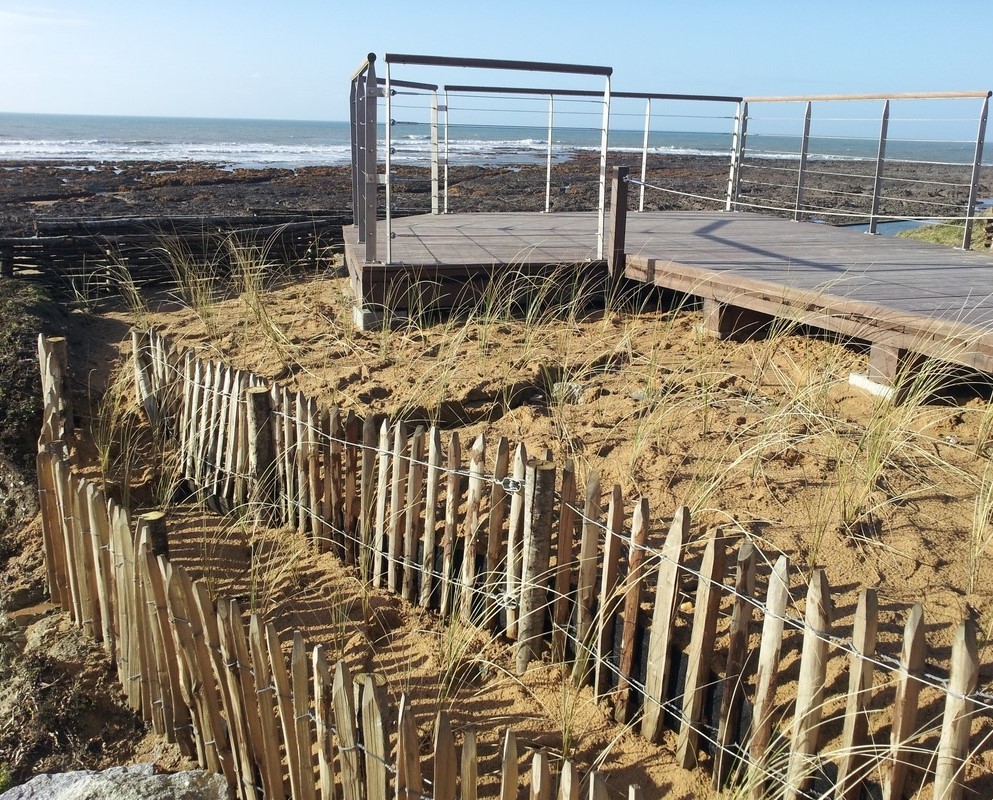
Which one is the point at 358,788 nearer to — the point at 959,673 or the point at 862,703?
the point at 862,703

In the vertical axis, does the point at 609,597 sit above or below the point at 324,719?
above

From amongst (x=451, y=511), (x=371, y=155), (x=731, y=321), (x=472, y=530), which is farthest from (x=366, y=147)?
(x=472, y=530)

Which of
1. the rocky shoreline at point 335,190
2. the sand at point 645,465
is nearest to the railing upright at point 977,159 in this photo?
the sand at point 645,465

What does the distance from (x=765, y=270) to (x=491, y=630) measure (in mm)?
3717

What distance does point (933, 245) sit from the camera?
7.18 metres

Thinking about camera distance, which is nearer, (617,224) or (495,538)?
(495,538)

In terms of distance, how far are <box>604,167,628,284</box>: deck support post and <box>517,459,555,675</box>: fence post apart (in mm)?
3612

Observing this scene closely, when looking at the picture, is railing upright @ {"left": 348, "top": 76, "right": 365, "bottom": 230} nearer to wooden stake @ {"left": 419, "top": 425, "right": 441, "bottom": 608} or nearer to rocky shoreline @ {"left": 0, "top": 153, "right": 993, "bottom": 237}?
wooden stake @ {"left": 419, "top": 425, "right": 441, "bottom": 608}

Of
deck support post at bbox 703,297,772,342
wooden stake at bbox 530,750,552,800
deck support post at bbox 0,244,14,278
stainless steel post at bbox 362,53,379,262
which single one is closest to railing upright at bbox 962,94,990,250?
deck support post at bbox 703,297,772,342

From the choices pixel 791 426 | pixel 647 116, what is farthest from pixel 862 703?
pixel 647 116

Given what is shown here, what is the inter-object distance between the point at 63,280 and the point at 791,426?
6.88 metres

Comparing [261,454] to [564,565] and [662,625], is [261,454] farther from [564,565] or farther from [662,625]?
[662,625]

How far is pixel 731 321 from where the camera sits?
539 centimetres

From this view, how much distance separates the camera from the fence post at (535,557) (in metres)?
2.62
